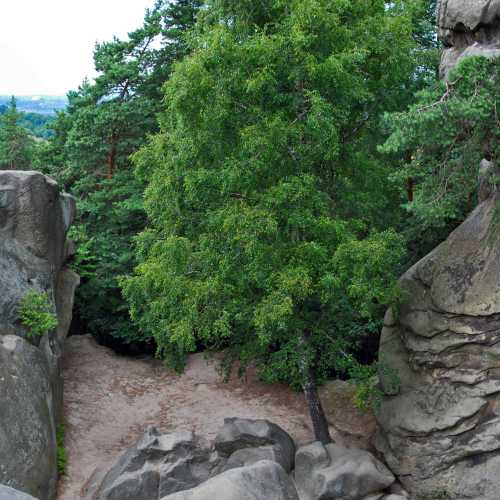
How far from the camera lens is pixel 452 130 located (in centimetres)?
979

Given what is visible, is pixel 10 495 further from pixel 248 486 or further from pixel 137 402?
pixel 137 402

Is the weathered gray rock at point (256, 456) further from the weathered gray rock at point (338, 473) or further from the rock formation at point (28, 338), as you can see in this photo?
the rock formation at point (28, 338)

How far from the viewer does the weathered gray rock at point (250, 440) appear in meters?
12.6

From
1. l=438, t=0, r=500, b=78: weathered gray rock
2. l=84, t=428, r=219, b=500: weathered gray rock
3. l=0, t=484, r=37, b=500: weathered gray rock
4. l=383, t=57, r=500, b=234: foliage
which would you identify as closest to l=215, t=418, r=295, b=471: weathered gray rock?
l=84, t=428, r=219, b=500: weathered gray rock

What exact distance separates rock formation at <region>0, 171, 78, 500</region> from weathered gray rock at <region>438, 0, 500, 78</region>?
9824 mm

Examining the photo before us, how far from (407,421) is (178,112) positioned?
7.81m

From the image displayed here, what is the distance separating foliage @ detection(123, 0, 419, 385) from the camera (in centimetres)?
1116

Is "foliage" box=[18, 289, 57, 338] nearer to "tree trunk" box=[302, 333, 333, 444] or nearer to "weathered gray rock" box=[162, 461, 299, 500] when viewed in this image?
"weathered gray rock" box=[162, 461, 299, 500]

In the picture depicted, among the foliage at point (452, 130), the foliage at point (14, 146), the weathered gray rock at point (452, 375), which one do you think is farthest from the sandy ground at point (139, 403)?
the foliage at point (14, 146)

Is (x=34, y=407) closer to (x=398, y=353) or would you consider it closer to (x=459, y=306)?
(x=398, y=353)

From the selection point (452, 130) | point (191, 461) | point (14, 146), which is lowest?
point (191, 461)

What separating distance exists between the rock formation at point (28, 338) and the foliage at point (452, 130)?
8.37m

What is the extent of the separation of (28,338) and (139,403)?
4611 mm

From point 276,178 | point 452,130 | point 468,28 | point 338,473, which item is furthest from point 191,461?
point 468,28
